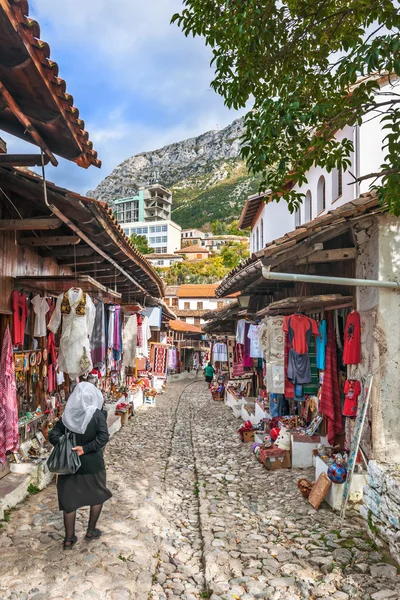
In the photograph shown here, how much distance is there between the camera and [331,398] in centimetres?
777

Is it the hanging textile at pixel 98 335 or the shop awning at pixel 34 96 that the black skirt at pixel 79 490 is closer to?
the hanging textile at pixel 98 335

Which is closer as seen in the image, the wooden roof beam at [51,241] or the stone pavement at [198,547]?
the stone pavement at [198,547]

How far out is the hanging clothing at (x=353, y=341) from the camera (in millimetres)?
6723

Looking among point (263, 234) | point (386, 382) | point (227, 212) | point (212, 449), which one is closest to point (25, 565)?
point (386, 382)

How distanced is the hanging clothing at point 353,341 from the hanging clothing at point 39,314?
5047mm

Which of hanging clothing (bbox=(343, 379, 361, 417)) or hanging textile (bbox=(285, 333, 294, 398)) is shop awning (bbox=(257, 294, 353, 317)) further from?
hanging clothing (bbox=(343, 379, 361, 417))

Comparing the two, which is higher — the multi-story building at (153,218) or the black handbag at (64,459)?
the multi-story building at (153,218)

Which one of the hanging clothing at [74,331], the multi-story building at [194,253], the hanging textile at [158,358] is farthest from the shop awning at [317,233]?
the multi-story building at [194,253]

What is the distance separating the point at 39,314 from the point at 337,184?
12.9 metres

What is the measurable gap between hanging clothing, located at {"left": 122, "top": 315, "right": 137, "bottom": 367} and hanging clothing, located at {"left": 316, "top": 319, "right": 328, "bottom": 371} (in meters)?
6.81

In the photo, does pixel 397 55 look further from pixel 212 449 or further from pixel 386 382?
pixel 212 449

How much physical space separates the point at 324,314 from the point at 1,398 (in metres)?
5.73

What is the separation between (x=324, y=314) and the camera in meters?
8.48

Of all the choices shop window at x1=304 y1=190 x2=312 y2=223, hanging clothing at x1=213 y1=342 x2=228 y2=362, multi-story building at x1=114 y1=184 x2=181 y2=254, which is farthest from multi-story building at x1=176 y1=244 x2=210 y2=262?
shop window at x1=304 y1=190 x2=312 y2=223
